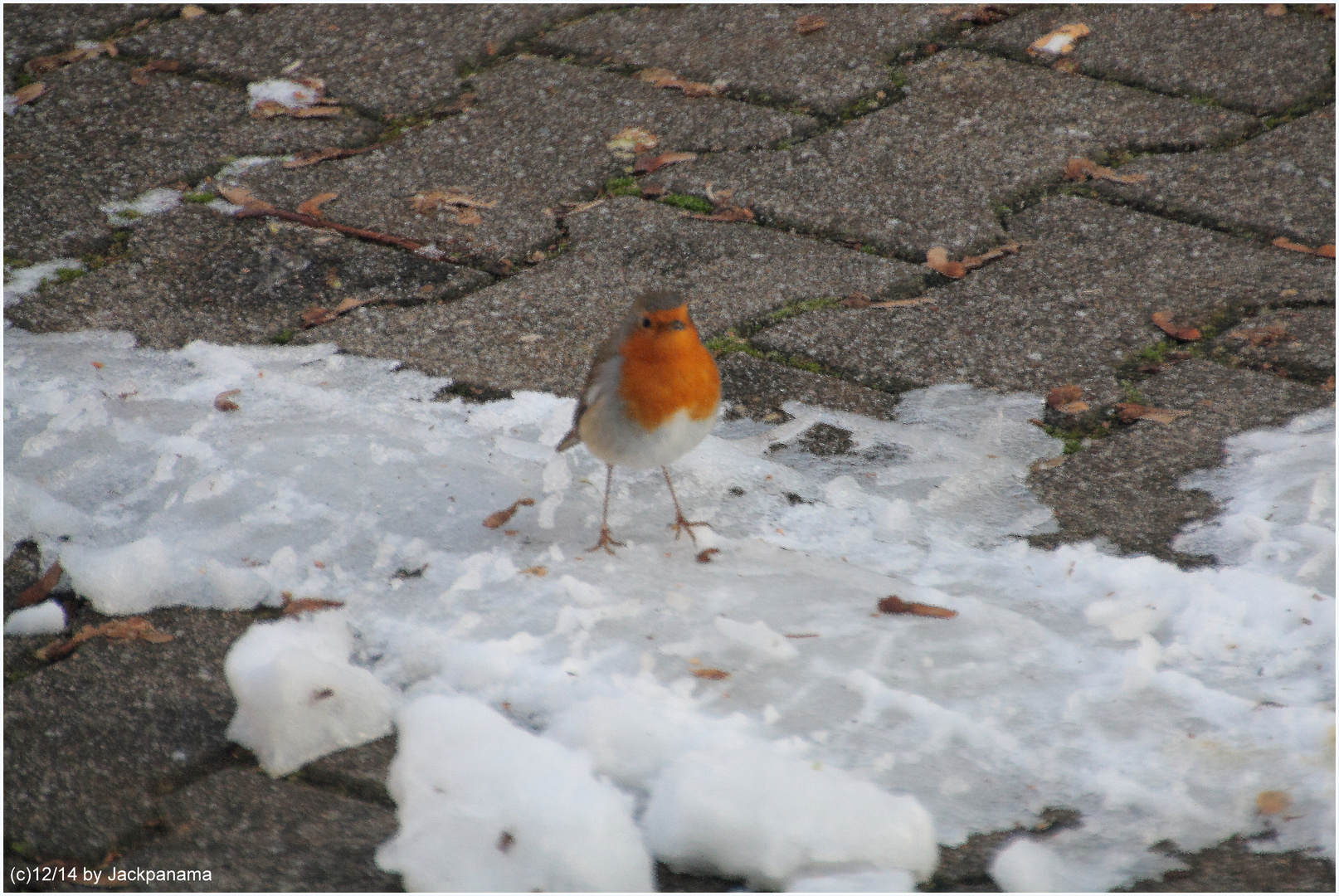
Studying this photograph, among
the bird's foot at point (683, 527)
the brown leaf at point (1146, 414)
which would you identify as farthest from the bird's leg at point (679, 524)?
the brown leaf at point (1146, 414)

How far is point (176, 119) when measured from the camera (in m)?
3.85

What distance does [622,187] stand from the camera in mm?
3588

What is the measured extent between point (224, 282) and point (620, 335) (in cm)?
151

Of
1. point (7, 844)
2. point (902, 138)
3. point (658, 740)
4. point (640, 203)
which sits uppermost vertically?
point (902, 138)

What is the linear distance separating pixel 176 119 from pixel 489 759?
10.1 ft

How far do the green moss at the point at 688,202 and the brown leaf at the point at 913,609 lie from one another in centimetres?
177

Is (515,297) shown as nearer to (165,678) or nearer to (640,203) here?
(640,203)

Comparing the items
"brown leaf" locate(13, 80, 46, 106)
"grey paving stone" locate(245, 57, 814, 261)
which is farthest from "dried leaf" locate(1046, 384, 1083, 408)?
"brown leaf" locate(13, 80, 46, 106)

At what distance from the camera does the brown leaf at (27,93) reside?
12.7 feet

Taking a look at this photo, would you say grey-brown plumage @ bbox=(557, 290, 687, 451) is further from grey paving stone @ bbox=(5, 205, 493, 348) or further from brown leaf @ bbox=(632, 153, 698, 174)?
brown leaf @ bbox=(632, 153, 698, 174)

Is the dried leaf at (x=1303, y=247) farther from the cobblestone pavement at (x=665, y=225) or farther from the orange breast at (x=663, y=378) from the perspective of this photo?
the orange breast at (x=663, y=378)

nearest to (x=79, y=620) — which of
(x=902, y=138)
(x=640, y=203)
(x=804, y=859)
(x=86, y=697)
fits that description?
(x=86, y=697)

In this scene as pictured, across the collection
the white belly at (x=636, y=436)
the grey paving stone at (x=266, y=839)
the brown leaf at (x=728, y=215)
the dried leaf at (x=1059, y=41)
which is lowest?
→ the grey paving stone at (x=266, y=839)

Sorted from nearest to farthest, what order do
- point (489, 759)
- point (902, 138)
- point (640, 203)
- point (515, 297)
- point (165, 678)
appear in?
point (489, 759) < point (165, 678) < point (515, 297) < point (640, 203) < point (902, 138)
